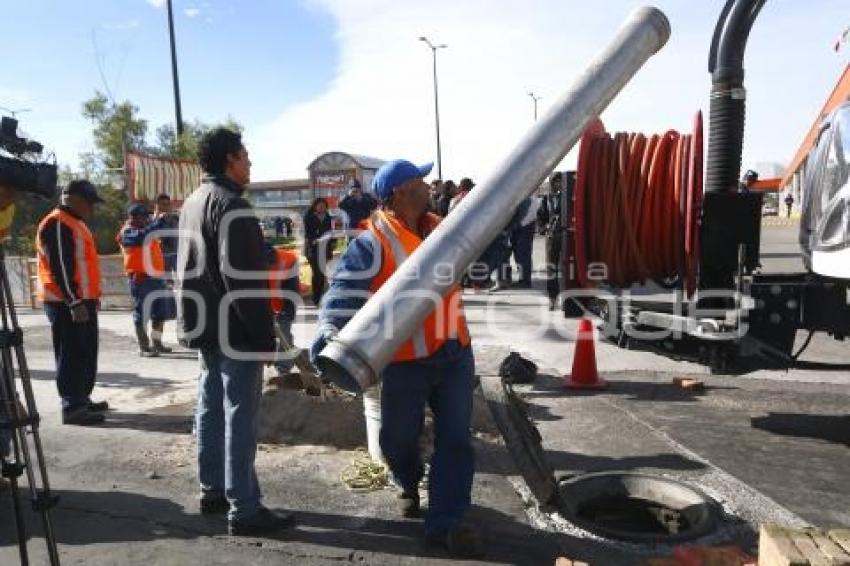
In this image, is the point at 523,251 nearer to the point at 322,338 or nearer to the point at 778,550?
the point at 322,338

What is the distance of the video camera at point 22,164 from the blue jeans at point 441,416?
5.70ft

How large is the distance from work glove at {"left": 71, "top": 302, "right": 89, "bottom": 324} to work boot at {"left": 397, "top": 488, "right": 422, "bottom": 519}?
3454 millimetres

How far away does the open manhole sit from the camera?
3.59 metres

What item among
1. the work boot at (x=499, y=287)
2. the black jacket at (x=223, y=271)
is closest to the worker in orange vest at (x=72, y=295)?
the black jacket at (x=223, y=271)

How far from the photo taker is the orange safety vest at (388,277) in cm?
327

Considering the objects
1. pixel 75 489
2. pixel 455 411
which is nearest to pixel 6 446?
pixel 75 489

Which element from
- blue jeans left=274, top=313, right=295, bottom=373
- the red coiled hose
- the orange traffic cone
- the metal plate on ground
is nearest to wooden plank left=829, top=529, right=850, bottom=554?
the metal plate on ground

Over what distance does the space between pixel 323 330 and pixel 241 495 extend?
3.98ft

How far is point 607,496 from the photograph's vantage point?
4172 mm

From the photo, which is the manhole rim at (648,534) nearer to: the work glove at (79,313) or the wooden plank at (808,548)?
the wooden plank at (808,548)

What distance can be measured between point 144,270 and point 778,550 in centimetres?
784

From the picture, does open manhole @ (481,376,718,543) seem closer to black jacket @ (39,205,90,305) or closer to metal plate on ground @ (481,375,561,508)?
metal plate on ground @ (481,375,561,508)

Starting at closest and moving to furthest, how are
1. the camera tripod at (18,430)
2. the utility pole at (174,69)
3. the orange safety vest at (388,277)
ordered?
the camera tripod at (18,430), the orange safety vest at (388,277), the utility pole at (174,69)

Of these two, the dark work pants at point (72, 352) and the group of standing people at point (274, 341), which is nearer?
the group of standing people at point (274, 341)
